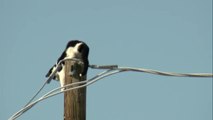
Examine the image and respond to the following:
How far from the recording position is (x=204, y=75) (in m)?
7.54

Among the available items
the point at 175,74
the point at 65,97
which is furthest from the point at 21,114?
the point at 175,74

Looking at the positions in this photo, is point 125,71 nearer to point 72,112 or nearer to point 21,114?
point 72,112

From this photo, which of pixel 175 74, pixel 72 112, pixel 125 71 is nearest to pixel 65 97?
pixel 72 112

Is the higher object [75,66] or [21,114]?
[75,66]

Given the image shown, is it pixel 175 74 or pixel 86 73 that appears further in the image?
pixel 86 73

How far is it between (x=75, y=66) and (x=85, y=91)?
320 mm

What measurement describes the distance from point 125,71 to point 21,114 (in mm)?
1339

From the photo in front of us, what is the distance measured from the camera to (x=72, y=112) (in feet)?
26.6

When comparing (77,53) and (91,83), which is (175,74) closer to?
(91,83)

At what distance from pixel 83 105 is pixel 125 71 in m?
0.62

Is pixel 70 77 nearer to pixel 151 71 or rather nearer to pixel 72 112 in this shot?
pixel 72 112

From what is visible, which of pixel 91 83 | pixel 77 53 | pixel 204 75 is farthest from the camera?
pixel 77 53

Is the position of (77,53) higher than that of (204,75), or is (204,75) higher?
(77,53)

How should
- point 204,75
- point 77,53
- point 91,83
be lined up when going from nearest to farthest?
1. point 204,75
2. point 91,83
3. point 77,53
